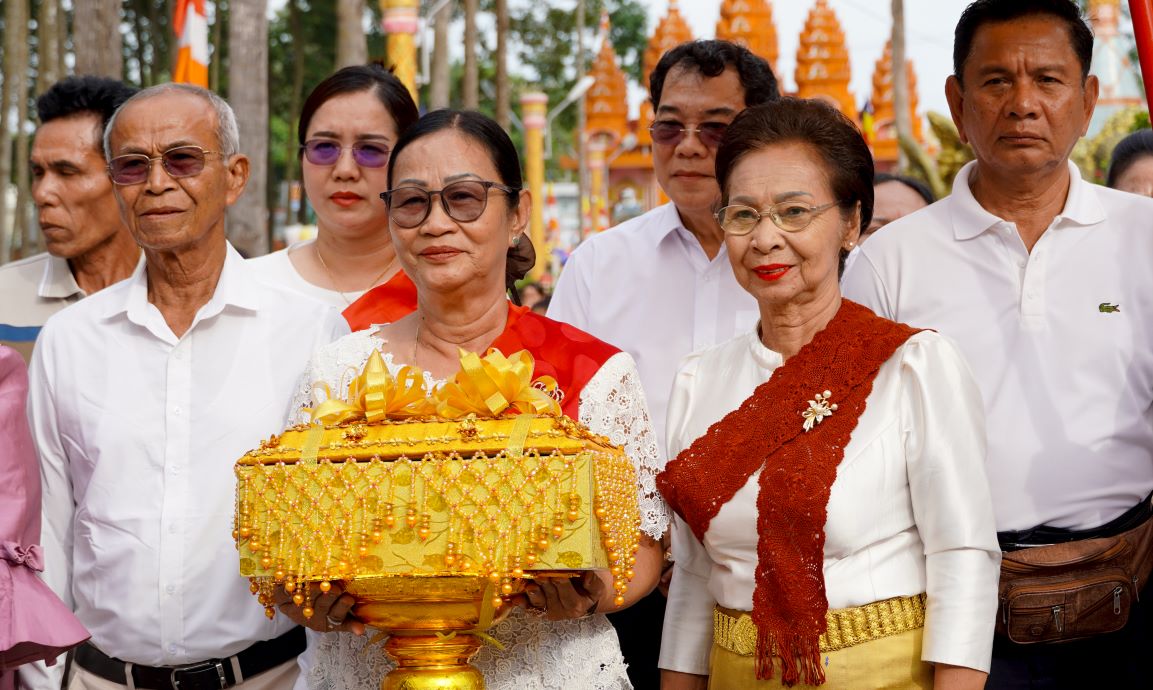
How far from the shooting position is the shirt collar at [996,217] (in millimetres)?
3895

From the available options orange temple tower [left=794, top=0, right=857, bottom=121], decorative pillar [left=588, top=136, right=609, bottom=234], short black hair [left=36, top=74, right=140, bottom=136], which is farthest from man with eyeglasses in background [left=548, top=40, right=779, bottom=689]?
decorative pillar [left=588, top=136, right=609, bottom=234]

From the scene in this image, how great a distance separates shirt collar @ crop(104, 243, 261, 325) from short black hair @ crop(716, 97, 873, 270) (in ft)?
4.65

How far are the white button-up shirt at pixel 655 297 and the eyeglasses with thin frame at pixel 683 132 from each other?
0.26 m

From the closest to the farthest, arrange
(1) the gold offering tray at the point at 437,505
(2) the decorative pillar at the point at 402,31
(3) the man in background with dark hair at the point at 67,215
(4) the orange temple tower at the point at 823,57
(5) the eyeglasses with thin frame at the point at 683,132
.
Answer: (1) the gold offering tray at the point at 437,505 → (5) the eyeglasses with thin frame at the point at 683,132 → (3) the man in background with dark hair at the point at 67,215 → (2) the decorative pillar at the point at 402,31 → (4) the orange temple tower at the point at 823,57

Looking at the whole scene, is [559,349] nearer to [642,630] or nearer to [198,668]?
[198,668]

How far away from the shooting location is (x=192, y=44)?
7.37 metres

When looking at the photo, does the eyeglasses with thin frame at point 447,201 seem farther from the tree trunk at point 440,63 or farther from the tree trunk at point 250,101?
the tree trunk at point 440,63

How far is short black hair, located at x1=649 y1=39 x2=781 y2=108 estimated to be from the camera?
464 cm

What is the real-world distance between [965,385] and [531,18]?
140ft

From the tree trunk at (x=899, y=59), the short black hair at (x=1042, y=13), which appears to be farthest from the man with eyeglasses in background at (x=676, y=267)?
the tree trunk at (x=899, y=59)

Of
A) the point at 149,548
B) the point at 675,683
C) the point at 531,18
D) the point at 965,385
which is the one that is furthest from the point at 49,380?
the point at 531,18

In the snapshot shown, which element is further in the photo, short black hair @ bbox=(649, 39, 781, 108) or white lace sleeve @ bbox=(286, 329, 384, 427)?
short black hair @ bbox=(649, 39, 781, 108)

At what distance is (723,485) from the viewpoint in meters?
3.26

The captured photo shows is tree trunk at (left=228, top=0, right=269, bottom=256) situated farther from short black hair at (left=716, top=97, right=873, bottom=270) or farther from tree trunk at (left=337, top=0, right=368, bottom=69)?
short black hair at (left=716, top=97, right=873, bottom=270)
